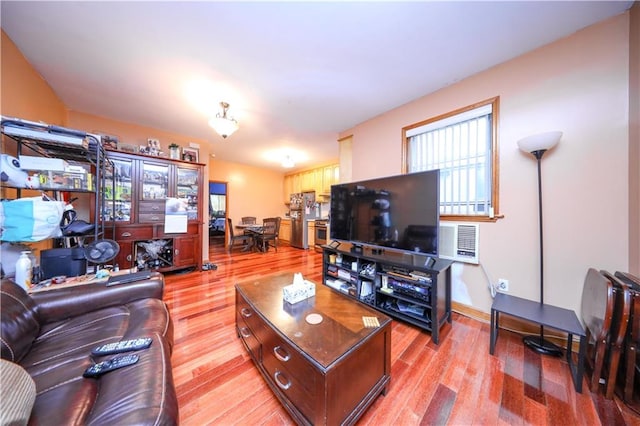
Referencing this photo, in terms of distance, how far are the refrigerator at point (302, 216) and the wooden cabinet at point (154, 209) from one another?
8.68 ft

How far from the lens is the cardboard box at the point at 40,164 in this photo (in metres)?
1.53

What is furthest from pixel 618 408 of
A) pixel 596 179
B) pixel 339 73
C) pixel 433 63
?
pixel 339 73

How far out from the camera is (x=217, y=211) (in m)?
6.09

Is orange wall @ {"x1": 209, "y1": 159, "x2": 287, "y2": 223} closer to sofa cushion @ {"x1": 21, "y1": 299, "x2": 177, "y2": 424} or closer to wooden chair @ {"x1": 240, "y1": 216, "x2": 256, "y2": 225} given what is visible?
wooden chair @ {"x1": 240, "y1": 216, "x2": 256, "y2": 225}

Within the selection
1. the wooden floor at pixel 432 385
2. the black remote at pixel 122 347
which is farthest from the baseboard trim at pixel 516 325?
the black remote at pixel 122 347

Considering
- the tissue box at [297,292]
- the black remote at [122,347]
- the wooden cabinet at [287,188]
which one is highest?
the wooden cabinet at [287,188]

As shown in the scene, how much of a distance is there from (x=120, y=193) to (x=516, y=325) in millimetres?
4855

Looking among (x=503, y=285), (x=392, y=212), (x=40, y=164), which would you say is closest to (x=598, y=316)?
(x=503, y=285)

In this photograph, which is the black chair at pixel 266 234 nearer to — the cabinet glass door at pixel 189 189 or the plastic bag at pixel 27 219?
the cabinet glass door at pixel 189 189

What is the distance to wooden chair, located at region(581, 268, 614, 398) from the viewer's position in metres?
1.17

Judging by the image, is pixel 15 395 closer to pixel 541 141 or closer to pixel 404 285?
pixel 404 285

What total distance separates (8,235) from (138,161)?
6.14 feet

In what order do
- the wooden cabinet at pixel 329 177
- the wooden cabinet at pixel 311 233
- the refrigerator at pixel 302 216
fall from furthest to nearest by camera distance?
the refrigerator at pixel 302 216 → the wooden cabinet at pixel 311 233 → the wooden cabinet at pixel 329 177

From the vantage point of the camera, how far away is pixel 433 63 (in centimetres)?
192
